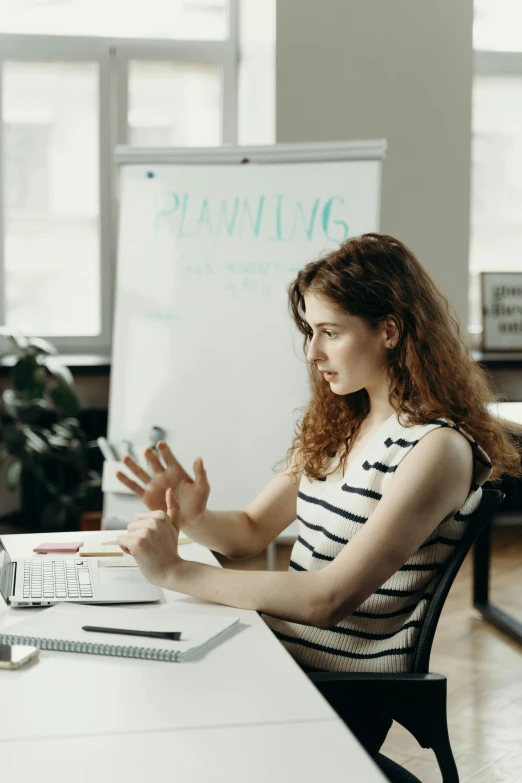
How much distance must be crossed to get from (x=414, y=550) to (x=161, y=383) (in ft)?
5.83

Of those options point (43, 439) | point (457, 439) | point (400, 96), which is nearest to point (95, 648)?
point (457, 439)

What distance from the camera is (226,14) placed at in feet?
13.9

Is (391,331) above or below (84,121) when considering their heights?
below

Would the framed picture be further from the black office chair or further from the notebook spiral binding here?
the notebook spiral binding

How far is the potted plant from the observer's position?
3.63 metres

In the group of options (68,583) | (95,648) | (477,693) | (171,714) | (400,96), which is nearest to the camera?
(171,714)

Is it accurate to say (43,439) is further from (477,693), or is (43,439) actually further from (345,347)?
(345,347)

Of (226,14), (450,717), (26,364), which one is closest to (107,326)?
(26,364)

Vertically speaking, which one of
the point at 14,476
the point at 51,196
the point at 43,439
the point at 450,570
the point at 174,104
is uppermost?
the point at 174,104

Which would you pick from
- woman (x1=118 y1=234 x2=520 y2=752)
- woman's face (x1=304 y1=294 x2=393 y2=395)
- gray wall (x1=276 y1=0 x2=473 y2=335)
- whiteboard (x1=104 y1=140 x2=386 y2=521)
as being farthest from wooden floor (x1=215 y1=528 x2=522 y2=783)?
gray wall (x1=276 y1=0 x2=473 y2=335)

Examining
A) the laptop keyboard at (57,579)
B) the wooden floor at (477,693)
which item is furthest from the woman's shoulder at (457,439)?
the wooden floor at (477,693)

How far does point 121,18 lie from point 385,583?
3.47m

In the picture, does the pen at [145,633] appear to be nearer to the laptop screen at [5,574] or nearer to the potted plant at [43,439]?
the laptop screen at [5,574]

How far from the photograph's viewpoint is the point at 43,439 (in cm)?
392
